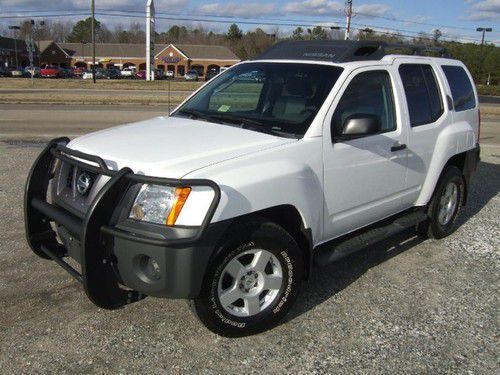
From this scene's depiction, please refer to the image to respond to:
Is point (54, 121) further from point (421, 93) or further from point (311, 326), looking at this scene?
point (311, 326)

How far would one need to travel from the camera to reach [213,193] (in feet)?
9.72

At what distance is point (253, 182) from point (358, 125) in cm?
104

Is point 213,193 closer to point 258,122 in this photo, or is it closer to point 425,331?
point 258,122

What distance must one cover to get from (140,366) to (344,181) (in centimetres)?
198

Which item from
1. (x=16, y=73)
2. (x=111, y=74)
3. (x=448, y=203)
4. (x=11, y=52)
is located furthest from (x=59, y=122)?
(x=11, y=52)

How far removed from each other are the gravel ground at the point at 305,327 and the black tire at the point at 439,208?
0.50 metres

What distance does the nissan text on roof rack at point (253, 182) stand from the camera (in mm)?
2975

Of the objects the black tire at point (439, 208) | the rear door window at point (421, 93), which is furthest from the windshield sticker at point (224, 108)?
the black tire at point (439, 208)

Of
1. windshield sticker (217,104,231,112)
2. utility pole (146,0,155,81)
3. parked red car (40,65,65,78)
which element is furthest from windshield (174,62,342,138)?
parked red car (40,65,65,78)

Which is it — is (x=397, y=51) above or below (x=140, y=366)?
above

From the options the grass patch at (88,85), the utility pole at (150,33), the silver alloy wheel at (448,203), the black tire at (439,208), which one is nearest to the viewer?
the black tire at (439,208)

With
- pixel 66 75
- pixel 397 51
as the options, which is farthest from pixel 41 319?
pixel 66 75

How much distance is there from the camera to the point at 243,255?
3301 millimetres

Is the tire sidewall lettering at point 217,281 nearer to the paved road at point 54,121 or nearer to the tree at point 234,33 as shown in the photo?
the paved road at point 54,121
